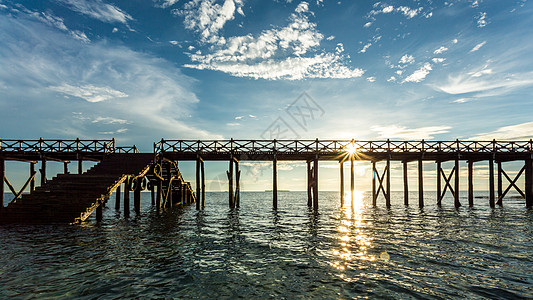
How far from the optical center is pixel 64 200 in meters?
17.9

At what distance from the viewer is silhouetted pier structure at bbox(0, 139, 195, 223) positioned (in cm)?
1706

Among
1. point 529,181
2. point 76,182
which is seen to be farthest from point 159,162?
point 529,181

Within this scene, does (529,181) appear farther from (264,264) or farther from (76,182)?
(76,182)

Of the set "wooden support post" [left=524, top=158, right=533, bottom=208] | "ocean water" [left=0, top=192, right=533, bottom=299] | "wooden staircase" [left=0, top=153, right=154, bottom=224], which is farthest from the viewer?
"wooden support post" [left=524, top=158, right=533, bottom=208]

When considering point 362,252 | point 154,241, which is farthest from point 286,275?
point 154,241

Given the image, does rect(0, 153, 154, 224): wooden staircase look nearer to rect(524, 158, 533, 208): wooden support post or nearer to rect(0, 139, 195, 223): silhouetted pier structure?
rect(0, 139, 195, 223): silhouetted pier structure

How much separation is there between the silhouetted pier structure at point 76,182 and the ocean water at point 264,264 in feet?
7.41

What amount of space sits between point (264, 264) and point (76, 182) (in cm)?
1738

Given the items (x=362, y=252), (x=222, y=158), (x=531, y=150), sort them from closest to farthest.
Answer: (x=362, y=252) < (x=222, y=158) < (x=531, y=150)

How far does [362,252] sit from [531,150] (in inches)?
1219

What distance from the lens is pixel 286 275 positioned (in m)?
8.16

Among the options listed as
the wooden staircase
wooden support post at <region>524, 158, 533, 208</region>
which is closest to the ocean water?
the wooden staircase

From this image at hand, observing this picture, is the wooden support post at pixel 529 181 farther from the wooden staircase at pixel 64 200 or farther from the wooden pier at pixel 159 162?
the wooden staircase at pixel 64 200

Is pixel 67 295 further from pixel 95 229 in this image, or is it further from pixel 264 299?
pixel 95 229
